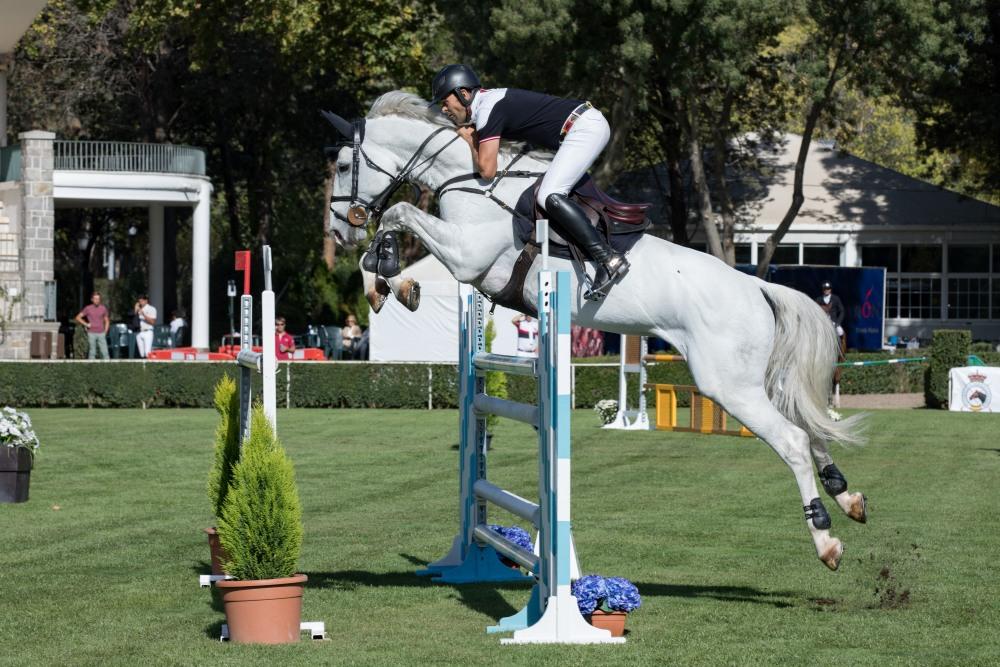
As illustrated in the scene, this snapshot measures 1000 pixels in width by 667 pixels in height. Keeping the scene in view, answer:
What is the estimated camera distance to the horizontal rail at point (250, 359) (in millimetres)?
7285

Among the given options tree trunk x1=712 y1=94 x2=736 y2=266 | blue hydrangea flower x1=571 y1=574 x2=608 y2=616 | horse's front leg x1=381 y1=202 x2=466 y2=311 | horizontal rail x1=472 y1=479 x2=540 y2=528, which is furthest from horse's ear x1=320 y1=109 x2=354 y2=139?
tree trunk x1=712 y1=94 x2=736 y2=266

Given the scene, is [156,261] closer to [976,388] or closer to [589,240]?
[976,388]

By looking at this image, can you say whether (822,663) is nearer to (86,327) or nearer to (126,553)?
(126,553)

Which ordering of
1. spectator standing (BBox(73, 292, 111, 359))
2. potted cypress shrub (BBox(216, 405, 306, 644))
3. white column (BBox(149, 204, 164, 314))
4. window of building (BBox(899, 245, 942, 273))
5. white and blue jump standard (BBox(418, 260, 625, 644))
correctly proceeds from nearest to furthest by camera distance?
1. potted cypress shrub (BBox(216, 405, 306, 644))
2. white and blue jump standard (BBox(418, 260, 625, 644))
3. spectator standing (BBox(73, 292, 111, 359))
4. window of building (BBox(899, 245, 942, 273))
5. white column (BBox(149, 204, 164, 314))

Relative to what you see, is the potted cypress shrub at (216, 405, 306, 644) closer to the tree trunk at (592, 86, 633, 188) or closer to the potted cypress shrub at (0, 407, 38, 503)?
the potted cypress shrub at (0, 407, 38, 503)

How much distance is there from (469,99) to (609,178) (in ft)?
76.3

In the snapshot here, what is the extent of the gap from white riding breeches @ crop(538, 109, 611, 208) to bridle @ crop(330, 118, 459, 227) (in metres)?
0.65

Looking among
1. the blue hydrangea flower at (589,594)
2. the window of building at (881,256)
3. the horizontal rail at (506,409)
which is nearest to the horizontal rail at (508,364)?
the horizontal rail at (506,409)

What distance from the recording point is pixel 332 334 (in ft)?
112

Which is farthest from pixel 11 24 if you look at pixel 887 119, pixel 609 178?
pixel 887 119

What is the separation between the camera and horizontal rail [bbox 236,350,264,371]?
7285mm

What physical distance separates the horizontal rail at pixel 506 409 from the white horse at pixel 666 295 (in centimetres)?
54

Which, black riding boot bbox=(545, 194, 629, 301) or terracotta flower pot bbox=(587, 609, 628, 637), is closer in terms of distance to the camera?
terracotta flower pot bbox=(587, 609, 628, 637)

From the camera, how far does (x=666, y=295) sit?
23.8ft
